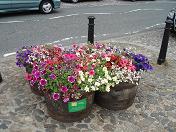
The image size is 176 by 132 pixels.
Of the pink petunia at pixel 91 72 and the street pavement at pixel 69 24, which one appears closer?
the pink petunia at pixel 91 72

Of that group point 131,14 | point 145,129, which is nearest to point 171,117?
point 145,129

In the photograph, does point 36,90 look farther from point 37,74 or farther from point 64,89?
point 64,89

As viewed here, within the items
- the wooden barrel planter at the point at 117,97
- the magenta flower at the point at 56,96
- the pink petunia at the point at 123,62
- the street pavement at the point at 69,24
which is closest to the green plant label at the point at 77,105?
the magenta flower at the point at 56,96

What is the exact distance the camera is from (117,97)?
465 centimetres

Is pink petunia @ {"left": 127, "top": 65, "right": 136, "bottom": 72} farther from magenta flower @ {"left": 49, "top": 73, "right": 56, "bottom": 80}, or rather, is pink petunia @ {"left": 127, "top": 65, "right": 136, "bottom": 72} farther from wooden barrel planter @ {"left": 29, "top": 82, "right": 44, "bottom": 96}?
wooden barrel planter @ {"left": 29, "top": 82, "right": 44, "bottom": 96}

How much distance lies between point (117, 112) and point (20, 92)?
181 centimetres

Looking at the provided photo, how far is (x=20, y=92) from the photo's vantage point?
5.25m

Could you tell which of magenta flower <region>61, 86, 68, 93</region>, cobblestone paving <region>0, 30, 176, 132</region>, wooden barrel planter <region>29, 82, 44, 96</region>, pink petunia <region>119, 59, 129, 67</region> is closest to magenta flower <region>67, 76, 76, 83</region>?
magenta flower <region>61, 86, 68, 93</region>

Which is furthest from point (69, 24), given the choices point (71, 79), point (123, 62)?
point (71, 79)

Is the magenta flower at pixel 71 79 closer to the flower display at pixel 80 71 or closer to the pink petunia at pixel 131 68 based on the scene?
the flower display at pixel 80 71

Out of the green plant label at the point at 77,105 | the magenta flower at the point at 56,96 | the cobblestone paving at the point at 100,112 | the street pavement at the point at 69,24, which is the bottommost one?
the cobblestone paving at the point at 100,112

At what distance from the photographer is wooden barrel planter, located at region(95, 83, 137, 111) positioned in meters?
4.60

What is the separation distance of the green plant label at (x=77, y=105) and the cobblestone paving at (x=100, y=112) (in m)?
0.25

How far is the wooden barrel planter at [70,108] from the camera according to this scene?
4254mm
